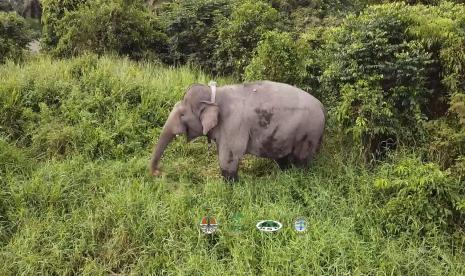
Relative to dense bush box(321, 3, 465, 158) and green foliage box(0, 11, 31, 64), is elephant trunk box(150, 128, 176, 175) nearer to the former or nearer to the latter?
dense bush box(321, 3, 465, 158)

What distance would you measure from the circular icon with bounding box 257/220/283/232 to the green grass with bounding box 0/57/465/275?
3.1 inches

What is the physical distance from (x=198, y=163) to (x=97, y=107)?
1804 mm

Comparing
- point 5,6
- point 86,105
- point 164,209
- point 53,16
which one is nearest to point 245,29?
point 86,105

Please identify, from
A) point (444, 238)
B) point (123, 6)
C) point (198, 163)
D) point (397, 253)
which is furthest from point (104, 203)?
point (123, 6)

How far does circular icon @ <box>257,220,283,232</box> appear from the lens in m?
4.83

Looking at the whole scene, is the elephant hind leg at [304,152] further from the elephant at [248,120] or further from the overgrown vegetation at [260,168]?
the overgrown vegetation at [260,168]

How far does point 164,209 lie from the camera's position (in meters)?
5.31

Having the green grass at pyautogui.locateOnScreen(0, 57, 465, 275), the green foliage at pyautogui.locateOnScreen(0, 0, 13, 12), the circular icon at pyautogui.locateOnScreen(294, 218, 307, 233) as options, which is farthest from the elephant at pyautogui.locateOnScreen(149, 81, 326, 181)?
the green foliage at pyautogui.locateOnScreen(0, 0, 13, 12)

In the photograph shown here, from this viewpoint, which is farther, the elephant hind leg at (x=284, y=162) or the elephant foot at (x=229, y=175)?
the elephant hind leg at (x=284, y=162)

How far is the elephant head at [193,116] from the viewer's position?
18.1ft

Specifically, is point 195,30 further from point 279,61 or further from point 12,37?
point 12,37

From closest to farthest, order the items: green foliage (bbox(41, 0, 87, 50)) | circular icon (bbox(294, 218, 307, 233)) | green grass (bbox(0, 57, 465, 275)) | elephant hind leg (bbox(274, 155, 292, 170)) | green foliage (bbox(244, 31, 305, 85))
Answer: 1. green grass (bbox(0, 57, 465, 275))
2. circular icon (bbox(294, 218, 307, 233))
3. elephant hind leg (bbox(274, 155, 292, 170))
4. green foliage (bbox(244, 31, 305, 85))
5. green foliage (bbox(41, 0, 87, 50))

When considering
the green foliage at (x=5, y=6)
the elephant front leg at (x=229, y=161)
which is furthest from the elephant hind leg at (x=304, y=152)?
the green foliage at (x=5, y=6)

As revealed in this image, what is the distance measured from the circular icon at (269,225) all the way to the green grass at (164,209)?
78mm
